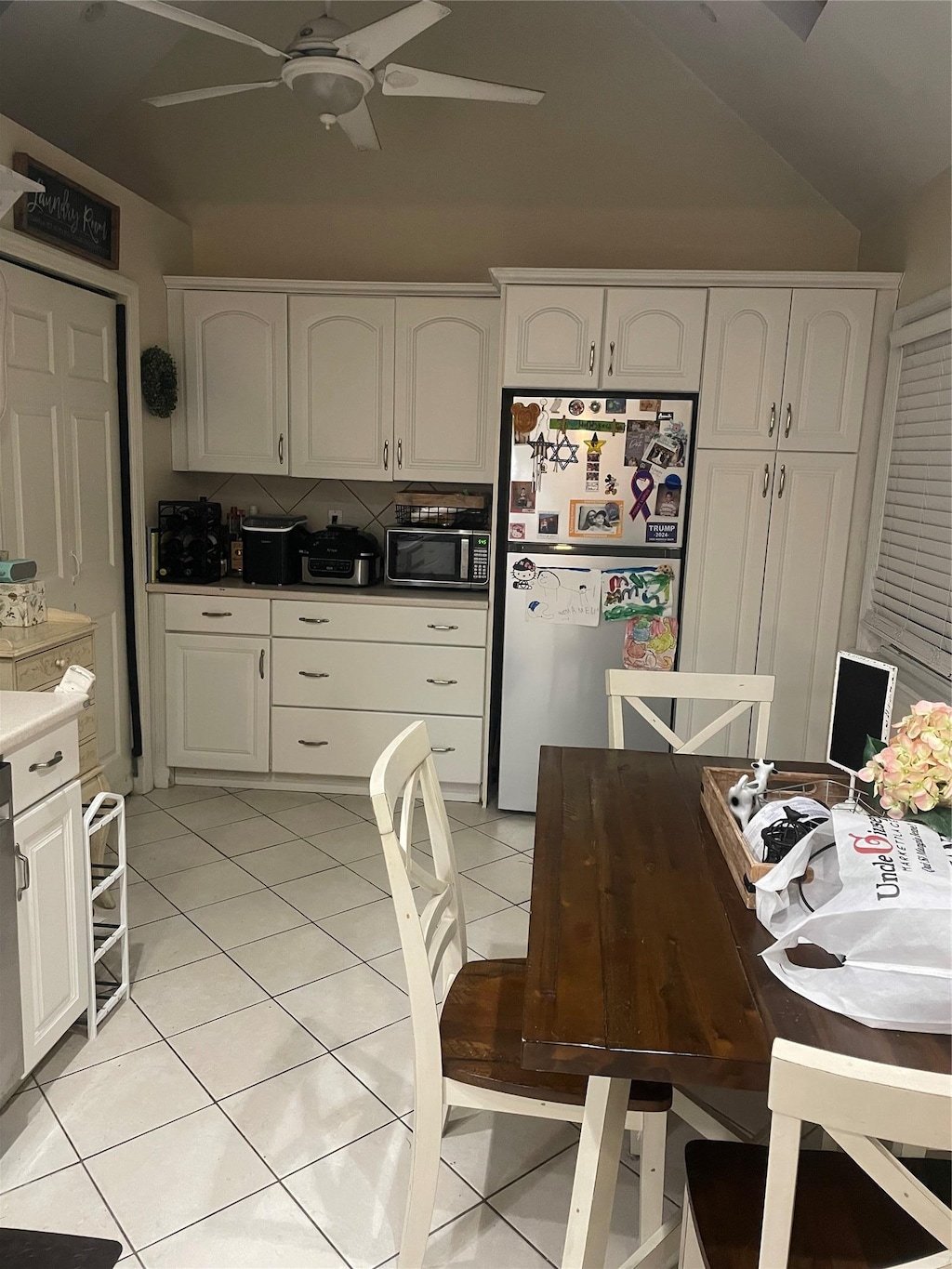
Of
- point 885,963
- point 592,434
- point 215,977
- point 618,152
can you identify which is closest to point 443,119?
point 618,152

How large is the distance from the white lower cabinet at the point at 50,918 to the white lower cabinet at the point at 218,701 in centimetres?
169

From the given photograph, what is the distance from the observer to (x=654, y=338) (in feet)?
11.2

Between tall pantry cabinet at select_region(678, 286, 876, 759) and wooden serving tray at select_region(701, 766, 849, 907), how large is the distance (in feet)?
4.86

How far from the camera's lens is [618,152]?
3900 mm

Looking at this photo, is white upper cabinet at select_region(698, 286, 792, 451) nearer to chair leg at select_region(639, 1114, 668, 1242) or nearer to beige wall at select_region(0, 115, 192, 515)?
beige wall at select_region(0, 115, 192, 515)

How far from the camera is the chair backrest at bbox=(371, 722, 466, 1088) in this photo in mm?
1473

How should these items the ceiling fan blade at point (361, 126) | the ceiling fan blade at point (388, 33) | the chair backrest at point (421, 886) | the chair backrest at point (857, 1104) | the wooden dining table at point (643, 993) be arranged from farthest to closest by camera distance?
1. the ceiling fan blade at point (361, 126)
2. the ceiling fan blade at point (388, 33)
3. the chair backrest at point (421, 886)
4. the wooden dining table at point (643, 993)
5. the chair backrest at point (857, 1104)

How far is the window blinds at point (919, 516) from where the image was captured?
278 cm

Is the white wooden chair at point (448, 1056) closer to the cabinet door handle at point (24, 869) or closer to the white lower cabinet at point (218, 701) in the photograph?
the cabinet door handle at point (24, 869)

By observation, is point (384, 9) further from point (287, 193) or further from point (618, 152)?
point (618, 152)

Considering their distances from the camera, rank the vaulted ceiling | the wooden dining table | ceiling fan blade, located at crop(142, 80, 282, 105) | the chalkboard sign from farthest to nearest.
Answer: the vaulted ceiling → the chalkboard sign → ceiling fan blade, located at crop(142, 80, 282, 105) → the wooden dining table

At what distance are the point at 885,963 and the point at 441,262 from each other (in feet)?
12.0

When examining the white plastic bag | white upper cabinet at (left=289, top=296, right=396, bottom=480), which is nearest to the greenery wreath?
white upper cabinet at (left=289, top=296, right=396, bottom=480)

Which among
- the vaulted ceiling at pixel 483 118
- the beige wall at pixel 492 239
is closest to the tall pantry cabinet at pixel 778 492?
the vaulted ceiling at pixel 483 118
